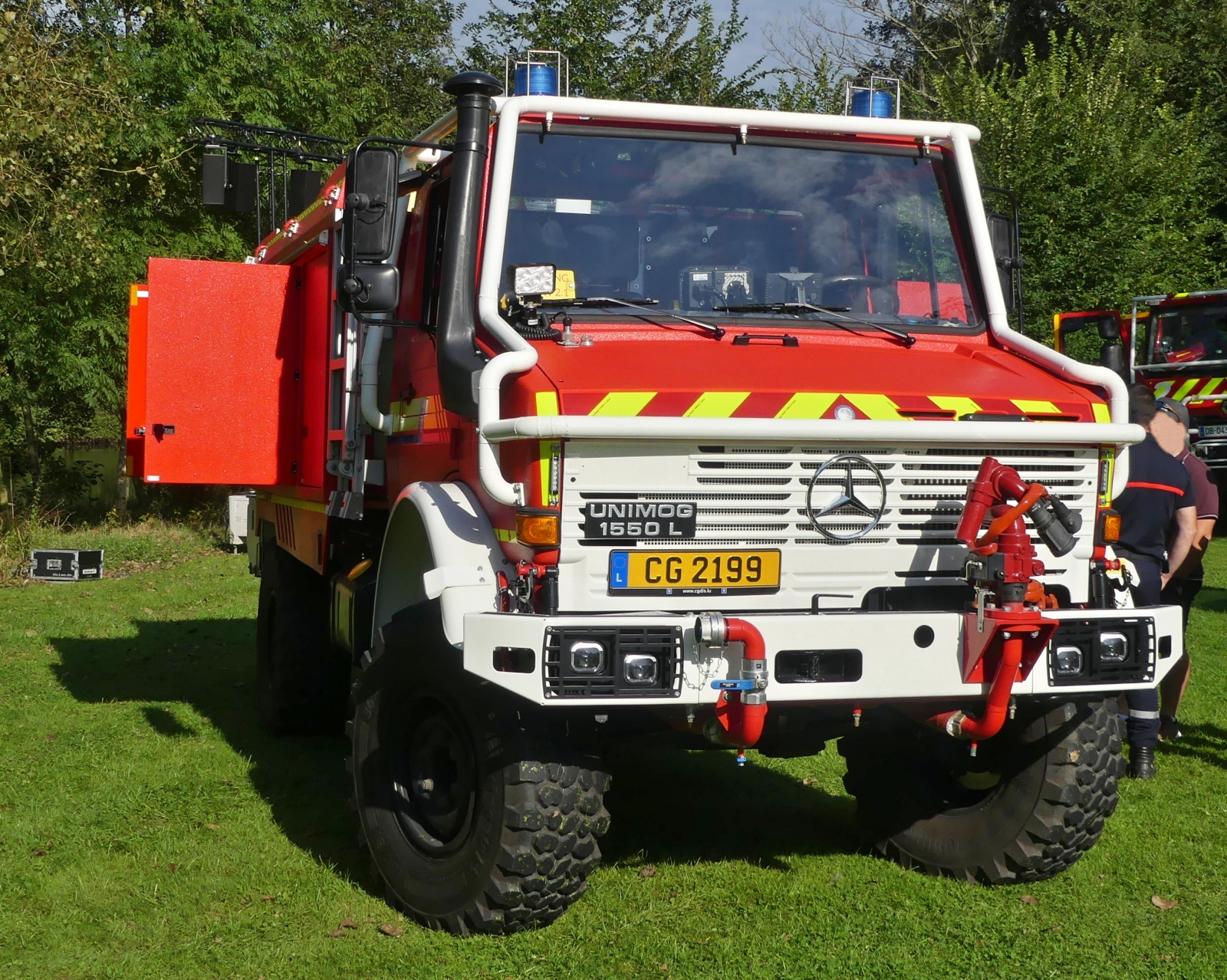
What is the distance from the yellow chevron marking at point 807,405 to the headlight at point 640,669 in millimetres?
865

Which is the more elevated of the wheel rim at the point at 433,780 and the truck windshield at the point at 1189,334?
the truck windshield at the point at 1189,334

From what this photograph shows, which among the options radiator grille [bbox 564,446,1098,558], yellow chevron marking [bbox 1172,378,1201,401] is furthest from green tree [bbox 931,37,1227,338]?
radiator grille [bbox 564,446,1098,558]

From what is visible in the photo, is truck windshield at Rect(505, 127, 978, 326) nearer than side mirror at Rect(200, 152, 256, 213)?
Yes

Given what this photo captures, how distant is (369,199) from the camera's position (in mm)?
4586

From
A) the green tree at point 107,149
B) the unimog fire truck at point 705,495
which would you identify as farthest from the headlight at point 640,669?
the green tree at point 107,149

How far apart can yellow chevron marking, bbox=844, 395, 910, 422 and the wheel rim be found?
164cm

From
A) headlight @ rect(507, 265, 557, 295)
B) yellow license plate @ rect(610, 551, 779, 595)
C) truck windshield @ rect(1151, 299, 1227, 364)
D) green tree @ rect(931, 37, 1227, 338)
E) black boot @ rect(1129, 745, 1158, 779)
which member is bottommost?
black boot @ rect(1129, 745, 1158, 779)

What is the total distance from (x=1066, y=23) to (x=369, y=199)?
95.3 ft

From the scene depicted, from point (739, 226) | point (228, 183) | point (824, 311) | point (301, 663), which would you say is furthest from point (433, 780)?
point (228, 183)

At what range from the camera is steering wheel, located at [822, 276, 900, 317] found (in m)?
5.15

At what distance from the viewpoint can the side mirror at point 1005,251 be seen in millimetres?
5535

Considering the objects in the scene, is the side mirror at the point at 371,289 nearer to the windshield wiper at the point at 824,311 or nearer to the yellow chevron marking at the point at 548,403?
the yellow chevron marking at the point at 548,403

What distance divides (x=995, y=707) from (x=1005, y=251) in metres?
2.22

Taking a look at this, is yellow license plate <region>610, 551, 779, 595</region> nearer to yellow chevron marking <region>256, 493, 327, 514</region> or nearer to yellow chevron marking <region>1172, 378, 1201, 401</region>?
yellow chevron marking <region>256, 493, 327, 514</region>
